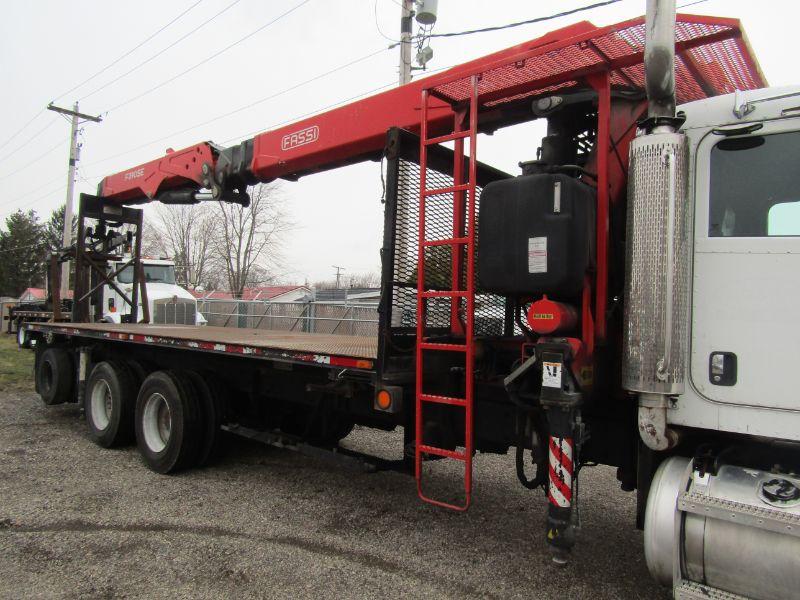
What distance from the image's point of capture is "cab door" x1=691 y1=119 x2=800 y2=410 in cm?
278

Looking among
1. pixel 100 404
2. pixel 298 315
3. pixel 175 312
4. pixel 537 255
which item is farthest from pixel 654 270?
pixel 298 315

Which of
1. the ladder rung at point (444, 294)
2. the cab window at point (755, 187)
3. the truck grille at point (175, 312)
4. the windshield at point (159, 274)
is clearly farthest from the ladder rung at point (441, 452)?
the windshield at point (159, 274)

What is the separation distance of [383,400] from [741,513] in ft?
6.66

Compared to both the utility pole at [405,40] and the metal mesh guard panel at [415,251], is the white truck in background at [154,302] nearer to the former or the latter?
the utility pole at [405,40]

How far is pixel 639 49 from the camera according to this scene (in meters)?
3.29

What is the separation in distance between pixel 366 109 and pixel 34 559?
4.09 m

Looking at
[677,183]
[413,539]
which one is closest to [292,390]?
[413,539]

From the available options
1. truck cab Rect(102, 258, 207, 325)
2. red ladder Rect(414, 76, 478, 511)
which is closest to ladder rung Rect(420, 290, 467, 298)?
red ladder Rect(414, 76, 478, 511)

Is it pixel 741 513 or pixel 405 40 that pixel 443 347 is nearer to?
pixel 741 513

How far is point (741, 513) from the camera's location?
8.61ft

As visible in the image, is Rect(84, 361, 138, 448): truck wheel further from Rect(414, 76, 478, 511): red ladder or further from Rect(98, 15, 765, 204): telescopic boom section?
Rect(414, 76, 478, 511): red ladder

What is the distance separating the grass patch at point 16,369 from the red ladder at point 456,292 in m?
9.95

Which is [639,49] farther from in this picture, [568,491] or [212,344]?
[212,344]

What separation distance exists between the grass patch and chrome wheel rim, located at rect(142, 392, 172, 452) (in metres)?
6.34
